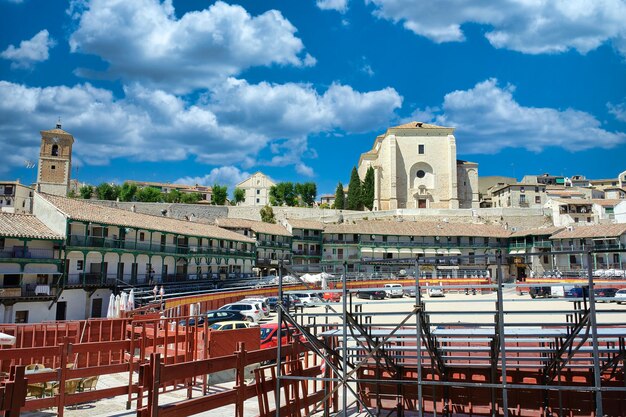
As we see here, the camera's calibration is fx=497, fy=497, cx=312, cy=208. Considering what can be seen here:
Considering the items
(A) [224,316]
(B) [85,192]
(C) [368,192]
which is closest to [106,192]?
(B) [85,192]

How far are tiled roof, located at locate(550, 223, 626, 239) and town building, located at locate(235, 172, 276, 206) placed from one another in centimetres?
7232

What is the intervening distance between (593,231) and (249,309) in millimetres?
42921

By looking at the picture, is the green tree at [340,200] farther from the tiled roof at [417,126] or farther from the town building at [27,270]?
the town building at [27,270]

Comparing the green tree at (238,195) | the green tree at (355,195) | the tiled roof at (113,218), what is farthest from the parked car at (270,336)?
the green tree at (238,195)

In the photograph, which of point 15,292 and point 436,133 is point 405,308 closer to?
point 15,292

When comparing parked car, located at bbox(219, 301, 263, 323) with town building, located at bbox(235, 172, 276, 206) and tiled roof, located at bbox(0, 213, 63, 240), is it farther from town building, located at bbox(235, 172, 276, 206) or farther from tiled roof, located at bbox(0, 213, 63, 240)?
town building, located at bbox(235, 172, 276, 206)

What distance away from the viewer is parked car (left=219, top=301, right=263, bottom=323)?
27.5 metres

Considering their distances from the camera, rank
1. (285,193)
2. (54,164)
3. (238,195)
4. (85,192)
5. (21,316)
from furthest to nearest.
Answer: (238,195) < (285,193) < (54,164) < (85,192) < (21,316)

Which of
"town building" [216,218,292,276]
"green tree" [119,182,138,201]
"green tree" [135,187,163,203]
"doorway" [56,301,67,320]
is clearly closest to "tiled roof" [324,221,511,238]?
"town building" [216,218,292,276]

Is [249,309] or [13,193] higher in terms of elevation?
[13,193]

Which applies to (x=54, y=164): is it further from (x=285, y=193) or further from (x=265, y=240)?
(x=265, y=240)

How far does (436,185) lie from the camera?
98438mm

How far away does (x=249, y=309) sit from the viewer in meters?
28.1

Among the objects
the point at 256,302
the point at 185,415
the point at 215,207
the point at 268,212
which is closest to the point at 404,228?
the point at 268,212
